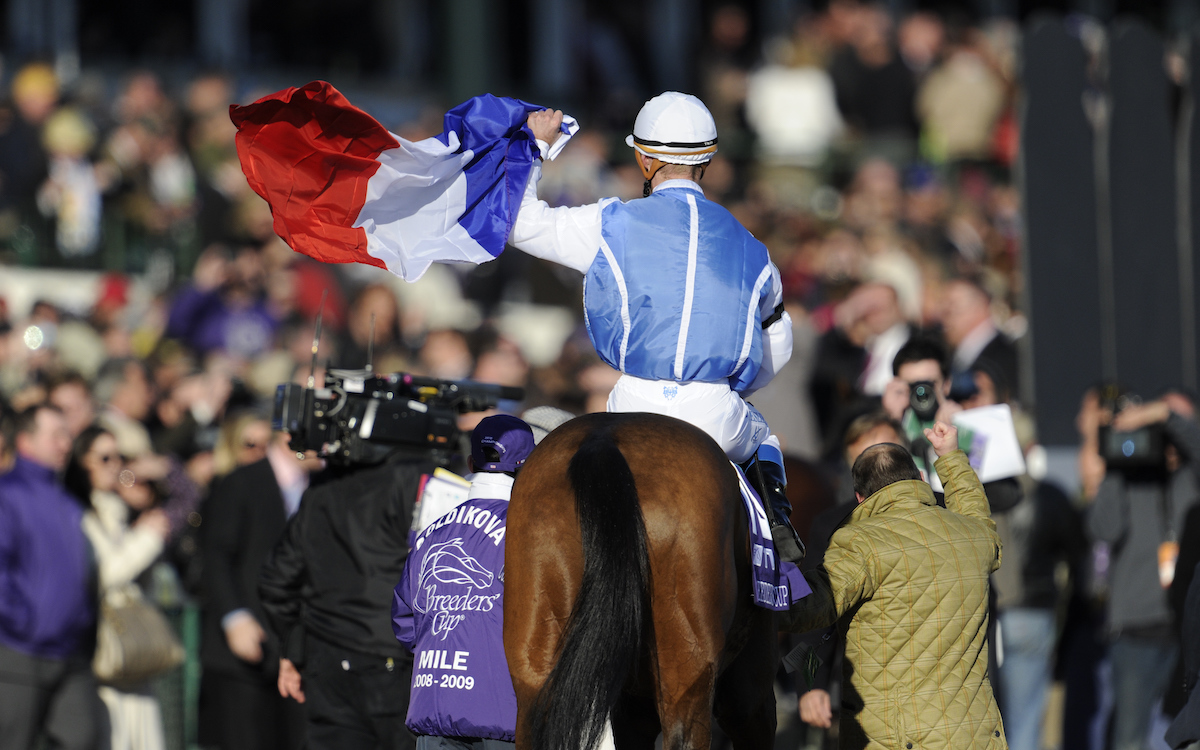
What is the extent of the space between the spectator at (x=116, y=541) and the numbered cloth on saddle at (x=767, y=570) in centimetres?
398

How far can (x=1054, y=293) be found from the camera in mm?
Answer: 10227

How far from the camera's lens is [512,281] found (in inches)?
543

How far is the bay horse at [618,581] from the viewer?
4.16 meters

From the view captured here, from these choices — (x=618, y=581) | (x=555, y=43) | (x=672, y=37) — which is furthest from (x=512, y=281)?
(x=618, y=581)

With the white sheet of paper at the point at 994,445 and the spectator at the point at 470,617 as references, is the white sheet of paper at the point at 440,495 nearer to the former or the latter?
the spectator at the point at 470,617

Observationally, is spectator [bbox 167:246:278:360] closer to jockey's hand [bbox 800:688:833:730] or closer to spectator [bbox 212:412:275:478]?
spectator [bbox 212:412:275:478]

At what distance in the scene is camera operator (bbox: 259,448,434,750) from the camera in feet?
20.7

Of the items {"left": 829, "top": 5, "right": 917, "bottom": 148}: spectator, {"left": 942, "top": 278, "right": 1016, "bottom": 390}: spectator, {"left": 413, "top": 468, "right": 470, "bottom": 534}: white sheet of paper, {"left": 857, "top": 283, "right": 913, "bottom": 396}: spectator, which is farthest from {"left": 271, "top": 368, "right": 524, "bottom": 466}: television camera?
{"left": 829, "top": 5, "right": 917, "bottom": 148}: spectator

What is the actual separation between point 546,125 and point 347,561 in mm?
2089

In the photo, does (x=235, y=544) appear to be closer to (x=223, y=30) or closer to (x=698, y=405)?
(x=698, y=405)

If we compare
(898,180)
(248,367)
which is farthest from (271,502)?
(898,180)

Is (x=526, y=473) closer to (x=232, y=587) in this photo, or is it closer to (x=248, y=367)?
(x=232, y=587)

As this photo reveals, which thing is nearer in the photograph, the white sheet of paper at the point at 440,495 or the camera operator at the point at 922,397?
the white sheet of paper at the point at 440,495

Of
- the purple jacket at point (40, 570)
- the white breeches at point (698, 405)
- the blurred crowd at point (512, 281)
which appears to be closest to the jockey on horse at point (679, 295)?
the white breeches at point (698, 405)
